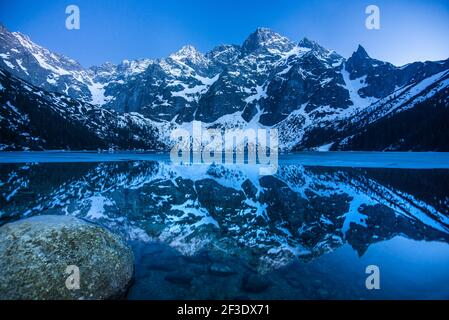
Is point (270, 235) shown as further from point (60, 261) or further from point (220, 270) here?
point (60, 261)

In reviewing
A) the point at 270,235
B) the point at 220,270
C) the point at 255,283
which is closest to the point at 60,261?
the point at 220,270

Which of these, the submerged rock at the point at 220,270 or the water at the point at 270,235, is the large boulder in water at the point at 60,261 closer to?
the water at the point at 270,235

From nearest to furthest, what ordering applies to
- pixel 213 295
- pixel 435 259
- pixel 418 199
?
pixel 213 295 → pixel 435 259 → pixel 418 199

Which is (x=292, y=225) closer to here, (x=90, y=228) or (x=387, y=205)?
(x=387, y=205)

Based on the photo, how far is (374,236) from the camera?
18719 millimetres

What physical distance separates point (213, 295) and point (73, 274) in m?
4.96

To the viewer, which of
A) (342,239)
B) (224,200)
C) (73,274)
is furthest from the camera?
(224,200)

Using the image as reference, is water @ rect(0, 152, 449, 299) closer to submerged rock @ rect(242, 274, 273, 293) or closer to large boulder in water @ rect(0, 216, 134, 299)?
submerged rock @ rect(242, 274, 273, 293)

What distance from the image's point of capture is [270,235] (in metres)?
19.6

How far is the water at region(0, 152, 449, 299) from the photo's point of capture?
1220 centimetres

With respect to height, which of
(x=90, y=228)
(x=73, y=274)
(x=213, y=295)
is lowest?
(x=213, y=295)
